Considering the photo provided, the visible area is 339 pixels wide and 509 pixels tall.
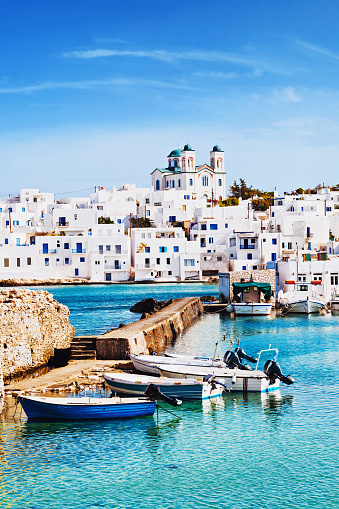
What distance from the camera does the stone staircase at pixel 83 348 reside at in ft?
73.8

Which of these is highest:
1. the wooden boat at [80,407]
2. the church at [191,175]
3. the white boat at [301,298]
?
the church at [191,175]

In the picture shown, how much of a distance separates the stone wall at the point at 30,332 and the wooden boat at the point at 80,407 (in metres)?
3.37

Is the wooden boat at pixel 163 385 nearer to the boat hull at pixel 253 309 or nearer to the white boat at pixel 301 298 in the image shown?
the boat hull at pixel 253 309

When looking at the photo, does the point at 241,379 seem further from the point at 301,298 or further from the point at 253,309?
the point at 301,298

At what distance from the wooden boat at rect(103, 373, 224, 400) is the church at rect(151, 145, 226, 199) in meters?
114

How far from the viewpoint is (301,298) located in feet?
141

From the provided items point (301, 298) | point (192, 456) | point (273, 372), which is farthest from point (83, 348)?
point (301, 298)

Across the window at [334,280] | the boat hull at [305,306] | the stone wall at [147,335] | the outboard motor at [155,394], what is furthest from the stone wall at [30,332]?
the window at [334,280]

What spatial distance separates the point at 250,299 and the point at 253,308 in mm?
2348

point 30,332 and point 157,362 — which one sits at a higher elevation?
point 30,332

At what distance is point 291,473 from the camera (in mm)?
12953

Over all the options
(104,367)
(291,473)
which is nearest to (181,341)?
(104,367)

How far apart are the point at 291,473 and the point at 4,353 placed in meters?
9.33

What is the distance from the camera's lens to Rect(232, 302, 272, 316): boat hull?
40906 mm
